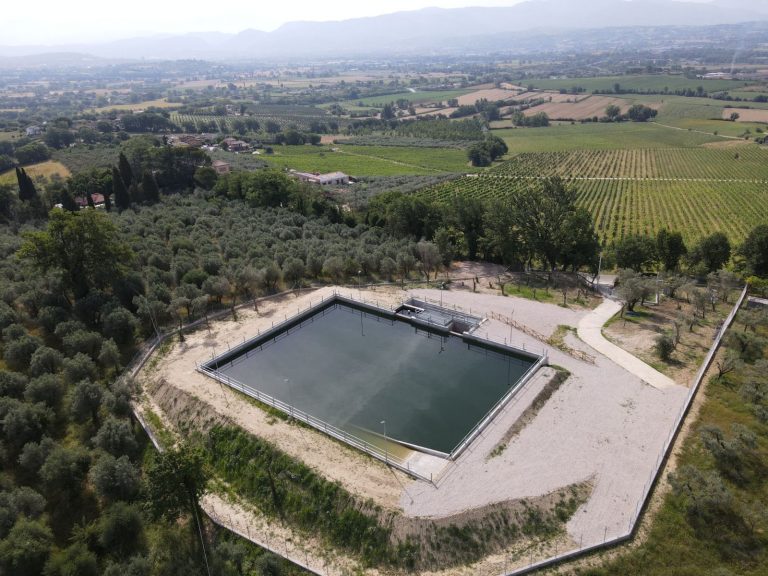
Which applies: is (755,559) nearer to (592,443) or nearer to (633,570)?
(633,570)

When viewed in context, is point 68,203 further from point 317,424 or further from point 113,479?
point 317,424

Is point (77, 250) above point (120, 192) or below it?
above

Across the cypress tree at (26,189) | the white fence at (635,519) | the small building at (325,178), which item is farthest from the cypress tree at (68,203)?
the white fence at (635,519)

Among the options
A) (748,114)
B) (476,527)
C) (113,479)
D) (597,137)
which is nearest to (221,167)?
(113,479)

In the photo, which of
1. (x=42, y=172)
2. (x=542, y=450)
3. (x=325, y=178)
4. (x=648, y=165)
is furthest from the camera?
(x=648, y=165)

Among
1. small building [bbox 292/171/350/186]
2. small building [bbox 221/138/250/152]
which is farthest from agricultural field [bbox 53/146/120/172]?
small building [bbox 292/171/350/186]

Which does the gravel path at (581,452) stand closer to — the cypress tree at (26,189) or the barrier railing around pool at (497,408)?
Result: the barrier railing around pool at (497,408)

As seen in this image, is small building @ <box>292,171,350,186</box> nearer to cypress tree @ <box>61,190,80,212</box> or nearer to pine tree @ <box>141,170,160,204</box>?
pine tree @ <box>141,170,160,204</box>
